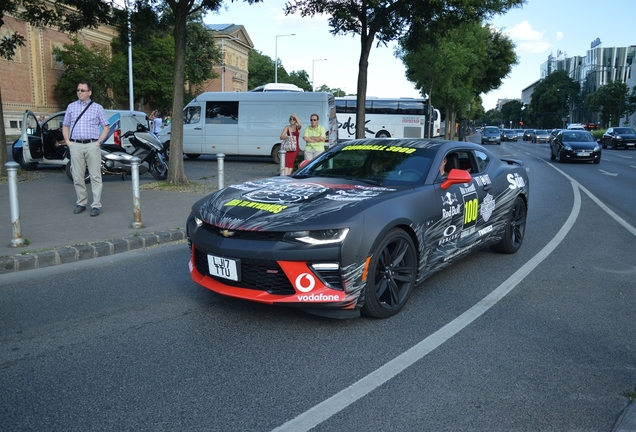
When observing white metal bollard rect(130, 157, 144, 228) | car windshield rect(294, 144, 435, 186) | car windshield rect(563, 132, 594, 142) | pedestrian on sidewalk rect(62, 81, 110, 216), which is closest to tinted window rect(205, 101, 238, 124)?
pedestrian on sidewalk rect(62, 81, 110, 216)

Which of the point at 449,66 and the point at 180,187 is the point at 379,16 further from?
the point at 449,66

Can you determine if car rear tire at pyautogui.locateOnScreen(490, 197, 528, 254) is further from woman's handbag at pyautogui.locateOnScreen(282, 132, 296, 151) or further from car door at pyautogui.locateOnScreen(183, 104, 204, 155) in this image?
car door at pyautogui.locateOnScreen(183, 104, 204, 155)

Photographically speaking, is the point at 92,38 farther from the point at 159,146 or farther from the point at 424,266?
the point at 424,266

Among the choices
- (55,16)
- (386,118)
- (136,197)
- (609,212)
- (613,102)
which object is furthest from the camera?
(613,102)

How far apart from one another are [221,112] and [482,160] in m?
16.9

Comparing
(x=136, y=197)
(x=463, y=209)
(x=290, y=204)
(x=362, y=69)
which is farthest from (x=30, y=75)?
(x=290, y=204)

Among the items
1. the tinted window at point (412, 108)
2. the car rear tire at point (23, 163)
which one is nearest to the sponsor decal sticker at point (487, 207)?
the car rear tire at point (23, 163)

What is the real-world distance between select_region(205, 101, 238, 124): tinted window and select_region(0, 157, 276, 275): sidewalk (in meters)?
9.31

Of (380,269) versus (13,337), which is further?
(380,269)

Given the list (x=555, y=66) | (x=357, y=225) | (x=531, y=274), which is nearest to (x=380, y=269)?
(x=357, y=225)

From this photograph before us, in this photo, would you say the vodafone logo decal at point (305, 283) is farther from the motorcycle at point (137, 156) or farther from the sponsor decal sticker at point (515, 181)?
the motorcycle at point (137, 156)

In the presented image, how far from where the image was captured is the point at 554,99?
409ft

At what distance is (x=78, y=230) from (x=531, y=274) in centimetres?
586

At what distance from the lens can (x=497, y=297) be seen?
5262 mm
